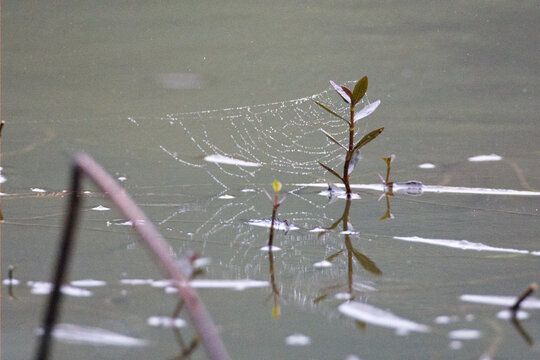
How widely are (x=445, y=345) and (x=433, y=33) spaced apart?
3604mm

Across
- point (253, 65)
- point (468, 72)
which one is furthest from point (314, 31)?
point (468, 72)

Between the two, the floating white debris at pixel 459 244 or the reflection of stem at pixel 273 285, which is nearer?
the reflection of stem at pixel 273 285

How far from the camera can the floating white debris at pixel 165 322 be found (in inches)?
41.2

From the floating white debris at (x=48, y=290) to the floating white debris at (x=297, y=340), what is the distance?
38 centimetres

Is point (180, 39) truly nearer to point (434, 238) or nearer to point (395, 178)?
point (395, 178)

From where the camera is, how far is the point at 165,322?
3.48 feet

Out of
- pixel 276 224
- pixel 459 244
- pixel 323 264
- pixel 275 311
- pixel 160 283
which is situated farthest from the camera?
pixel 276 224

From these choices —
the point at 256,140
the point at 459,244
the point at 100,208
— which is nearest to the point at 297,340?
the point at 459,244

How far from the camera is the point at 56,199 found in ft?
6.54

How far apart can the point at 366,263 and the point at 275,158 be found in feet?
4.06

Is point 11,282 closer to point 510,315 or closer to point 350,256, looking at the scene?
point 350,256

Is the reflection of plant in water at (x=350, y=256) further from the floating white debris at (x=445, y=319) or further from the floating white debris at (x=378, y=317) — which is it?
the floating white debris at (x=445, y=319)

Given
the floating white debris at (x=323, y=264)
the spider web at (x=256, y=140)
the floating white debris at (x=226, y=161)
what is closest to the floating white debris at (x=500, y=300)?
the floating white debris at (x=323, y=264)

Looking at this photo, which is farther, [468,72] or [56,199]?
[468,72]
